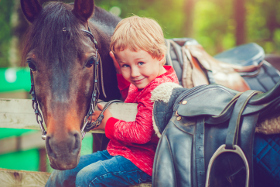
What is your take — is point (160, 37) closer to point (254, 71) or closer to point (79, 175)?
point (79, 175)

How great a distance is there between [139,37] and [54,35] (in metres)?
0.45

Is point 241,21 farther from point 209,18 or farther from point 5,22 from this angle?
point 5,22

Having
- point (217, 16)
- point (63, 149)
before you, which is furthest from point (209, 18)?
point (63, 149)

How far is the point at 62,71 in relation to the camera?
1319 millimetres

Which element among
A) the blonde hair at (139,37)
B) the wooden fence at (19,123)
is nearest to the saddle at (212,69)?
the blonde hair at (139,37)

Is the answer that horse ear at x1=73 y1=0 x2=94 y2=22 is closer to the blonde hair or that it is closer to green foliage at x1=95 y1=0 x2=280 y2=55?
the blonde hair

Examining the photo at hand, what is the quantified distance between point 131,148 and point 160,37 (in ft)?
2.18

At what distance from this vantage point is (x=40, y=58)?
53.3 inches

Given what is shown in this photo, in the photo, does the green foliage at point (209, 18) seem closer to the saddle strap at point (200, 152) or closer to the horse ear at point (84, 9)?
the horse ear at point (84, 9)

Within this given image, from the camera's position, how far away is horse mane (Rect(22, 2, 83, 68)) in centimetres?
134

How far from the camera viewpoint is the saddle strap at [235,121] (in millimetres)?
1082

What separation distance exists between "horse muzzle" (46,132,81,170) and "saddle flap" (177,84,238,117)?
0.51 m

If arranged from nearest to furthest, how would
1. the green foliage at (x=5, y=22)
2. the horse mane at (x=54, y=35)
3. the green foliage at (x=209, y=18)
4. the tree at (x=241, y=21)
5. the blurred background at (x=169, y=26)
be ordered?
1. the horse mane at (x=54, y=35)
2. the blurred background at (x=169, y=26)
3. the tree at (x=241, y=21)
4. the green foliage at (x=5, y=22)
5. the green foliage at (x=209, y=18)

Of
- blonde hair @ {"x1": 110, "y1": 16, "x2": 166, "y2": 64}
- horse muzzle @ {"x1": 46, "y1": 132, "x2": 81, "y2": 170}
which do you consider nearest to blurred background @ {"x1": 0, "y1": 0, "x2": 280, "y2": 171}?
blonde hair @ {"x1": 110, "y1": 16, "x2": 166, "y2": 64}
